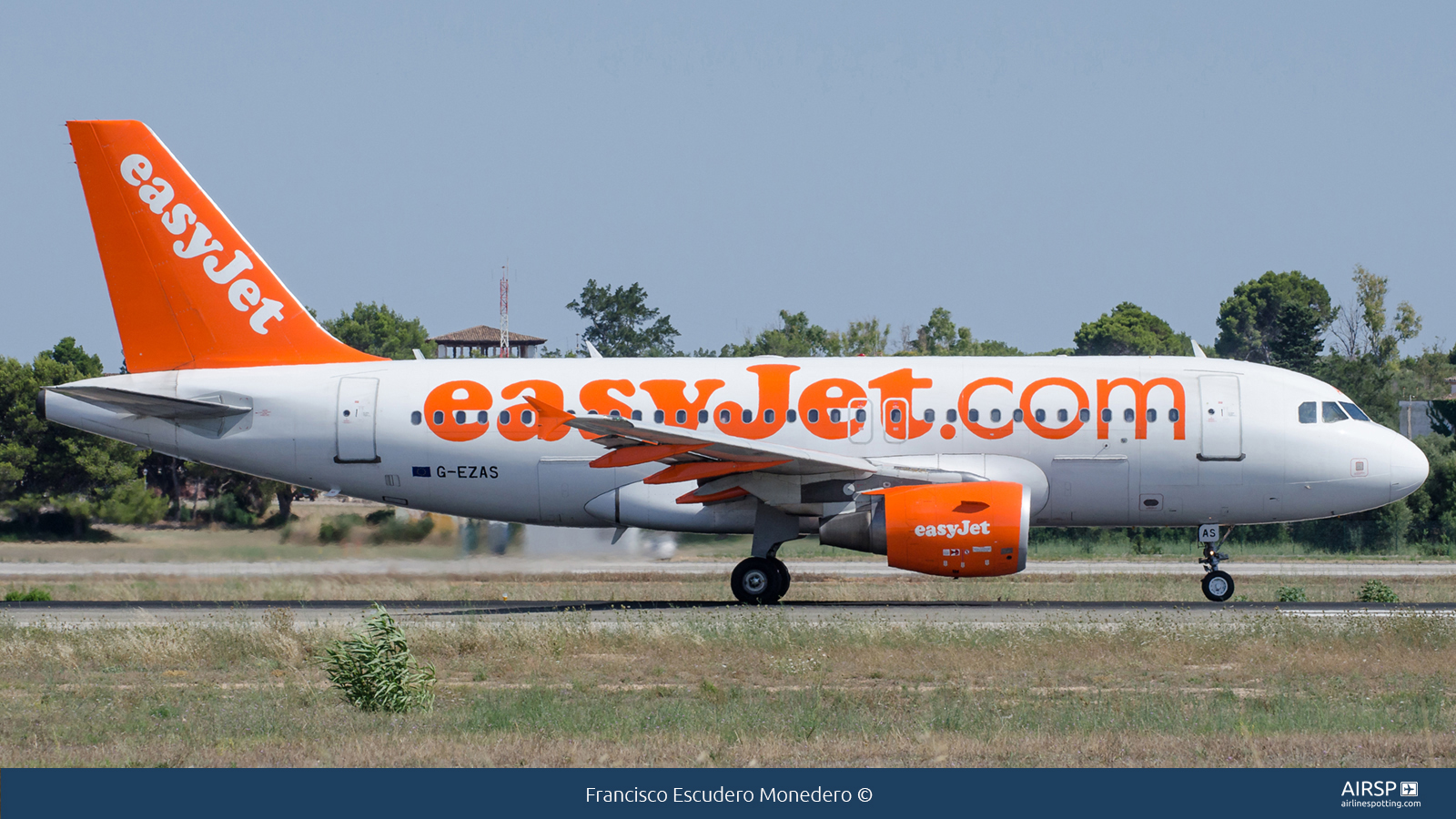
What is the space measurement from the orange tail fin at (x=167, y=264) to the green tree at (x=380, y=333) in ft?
242

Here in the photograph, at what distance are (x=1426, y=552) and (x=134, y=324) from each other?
3814 cm

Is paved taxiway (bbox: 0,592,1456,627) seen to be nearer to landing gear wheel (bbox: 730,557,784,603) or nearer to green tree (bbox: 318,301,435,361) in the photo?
landing gear wheel (bbox: 730,557,784,603)

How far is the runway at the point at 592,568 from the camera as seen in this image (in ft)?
89.7

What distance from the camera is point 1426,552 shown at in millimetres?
44125

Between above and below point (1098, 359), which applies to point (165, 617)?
below

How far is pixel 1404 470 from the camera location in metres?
23.2

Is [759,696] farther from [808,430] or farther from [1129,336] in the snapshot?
[1129,336]

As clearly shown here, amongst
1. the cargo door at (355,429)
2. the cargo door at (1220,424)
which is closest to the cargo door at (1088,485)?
the cargo door at (1220,424)

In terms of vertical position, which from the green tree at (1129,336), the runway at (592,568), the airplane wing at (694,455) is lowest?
the runway at (592,568)

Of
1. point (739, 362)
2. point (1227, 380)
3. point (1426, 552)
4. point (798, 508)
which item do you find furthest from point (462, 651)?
point (1426, 552)

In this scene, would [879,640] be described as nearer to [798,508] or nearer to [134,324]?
[798,508]

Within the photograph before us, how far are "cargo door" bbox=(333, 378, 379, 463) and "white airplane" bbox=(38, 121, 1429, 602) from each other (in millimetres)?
35

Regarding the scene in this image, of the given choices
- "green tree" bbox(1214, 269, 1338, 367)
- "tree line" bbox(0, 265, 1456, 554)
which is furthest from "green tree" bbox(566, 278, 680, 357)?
"green tree" bbox(1214, 269, 1338, 367)
